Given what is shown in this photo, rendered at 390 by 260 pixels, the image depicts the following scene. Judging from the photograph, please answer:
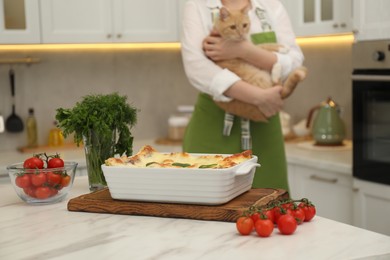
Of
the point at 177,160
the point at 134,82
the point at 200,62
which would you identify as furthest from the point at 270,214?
the point at 134,82

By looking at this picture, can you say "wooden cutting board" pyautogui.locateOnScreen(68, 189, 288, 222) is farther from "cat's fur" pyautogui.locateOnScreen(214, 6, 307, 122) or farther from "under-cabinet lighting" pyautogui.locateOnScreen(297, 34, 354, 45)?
"under-cabinet lighting" pyautogui.locateOnScreen(297, 34, 354, 45)

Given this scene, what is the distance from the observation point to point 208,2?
285 centimetres

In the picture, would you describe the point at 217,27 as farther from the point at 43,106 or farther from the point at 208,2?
the point at 43,106

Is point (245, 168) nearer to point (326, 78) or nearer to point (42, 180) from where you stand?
point (42, 180)

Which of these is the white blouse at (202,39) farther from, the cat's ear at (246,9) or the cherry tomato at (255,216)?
the cherry tomato at (255,216)

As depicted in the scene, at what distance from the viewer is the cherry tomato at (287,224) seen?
1.54m

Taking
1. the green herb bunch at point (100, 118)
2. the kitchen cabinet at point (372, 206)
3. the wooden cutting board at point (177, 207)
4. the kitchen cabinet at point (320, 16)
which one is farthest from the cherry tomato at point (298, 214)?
the kitchen cabinet at point (320, 16)

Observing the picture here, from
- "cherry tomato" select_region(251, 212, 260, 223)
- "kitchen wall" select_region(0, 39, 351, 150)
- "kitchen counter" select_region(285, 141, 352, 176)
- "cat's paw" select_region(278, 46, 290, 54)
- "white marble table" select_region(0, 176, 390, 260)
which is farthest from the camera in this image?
"kitchen wall" select_region(0, 39, 351, 150)

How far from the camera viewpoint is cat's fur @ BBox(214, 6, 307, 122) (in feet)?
8.84

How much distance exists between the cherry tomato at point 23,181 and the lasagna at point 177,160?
0.83 feet

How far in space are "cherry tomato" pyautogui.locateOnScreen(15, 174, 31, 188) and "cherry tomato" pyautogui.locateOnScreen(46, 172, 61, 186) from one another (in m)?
0.05

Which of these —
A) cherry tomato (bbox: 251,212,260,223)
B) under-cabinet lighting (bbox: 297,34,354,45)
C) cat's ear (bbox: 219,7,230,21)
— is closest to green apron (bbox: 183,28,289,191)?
cat's ear (bbox: 219,7,230,21)

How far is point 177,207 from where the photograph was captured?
1.73 meters

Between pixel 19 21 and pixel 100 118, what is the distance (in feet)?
5.83
